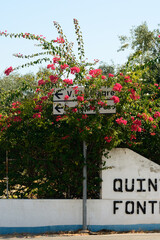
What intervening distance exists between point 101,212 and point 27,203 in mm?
1928

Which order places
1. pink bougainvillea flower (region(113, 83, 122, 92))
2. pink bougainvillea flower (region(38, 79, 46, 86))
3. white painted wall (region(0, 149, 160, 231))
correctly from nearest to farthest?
pink bougainvillea flower (region(113, 83, 122, 92)) → white painted wall (region(0, 149, 160, 231)) → pink bougainvillea flower (region(38, 79, 46, 86))

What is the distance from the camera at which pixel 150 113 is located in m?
10.8

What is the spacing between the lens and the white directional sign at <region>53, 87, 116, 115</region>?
9.96 metres

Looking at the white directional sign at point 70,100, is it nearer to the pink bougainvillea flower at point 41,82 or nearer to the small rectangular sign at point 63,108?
the small rectangular sign at point 63,108

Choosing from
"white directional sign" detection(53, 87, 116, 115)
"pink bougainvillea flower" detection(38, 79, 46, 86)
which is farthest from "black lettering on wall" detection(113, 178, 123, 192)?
"pink bougainvillea flower" detection(38, 79, 46, 86)

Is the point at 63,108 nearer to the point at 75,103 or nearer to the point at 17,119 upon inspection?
the point at 75,103

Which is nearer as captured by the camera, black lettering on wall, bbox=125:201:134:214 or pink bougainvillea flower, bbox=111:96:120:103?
pink bougainvillea flower, bbox=111:96:120:103

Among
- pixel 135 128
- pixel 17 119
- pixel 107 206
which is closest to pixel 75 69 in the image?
pixel 17 119

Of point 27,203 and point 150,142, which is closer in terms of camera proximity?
point 27,203

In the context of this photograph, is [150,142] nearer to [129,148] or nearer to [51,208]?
[129,148]

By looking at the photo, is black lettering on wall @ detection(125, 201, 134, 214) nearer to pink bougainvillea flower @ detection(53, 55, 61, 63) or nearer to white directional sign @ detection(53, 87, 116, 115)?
white directional sign @ detection(53, 87, 116, 115)

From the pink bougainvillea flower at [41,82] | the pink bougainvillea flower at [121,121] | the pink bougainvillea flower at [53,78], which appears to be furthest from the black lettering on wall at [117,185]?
the pink bougainvillea flower at [41,82]

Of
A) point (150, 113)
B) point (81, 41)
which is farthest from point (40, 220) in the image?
point (81, 41)

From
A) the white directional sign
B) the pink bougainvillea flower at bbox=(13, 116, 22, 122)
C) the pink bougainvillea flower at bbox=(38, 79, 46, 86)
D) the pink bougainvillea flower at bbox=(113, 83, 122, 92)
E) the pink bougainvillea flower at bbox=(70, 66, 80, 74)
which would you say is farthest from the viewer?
the pink bougainvillea flower at bbox=(38, 79, 46, 86)
